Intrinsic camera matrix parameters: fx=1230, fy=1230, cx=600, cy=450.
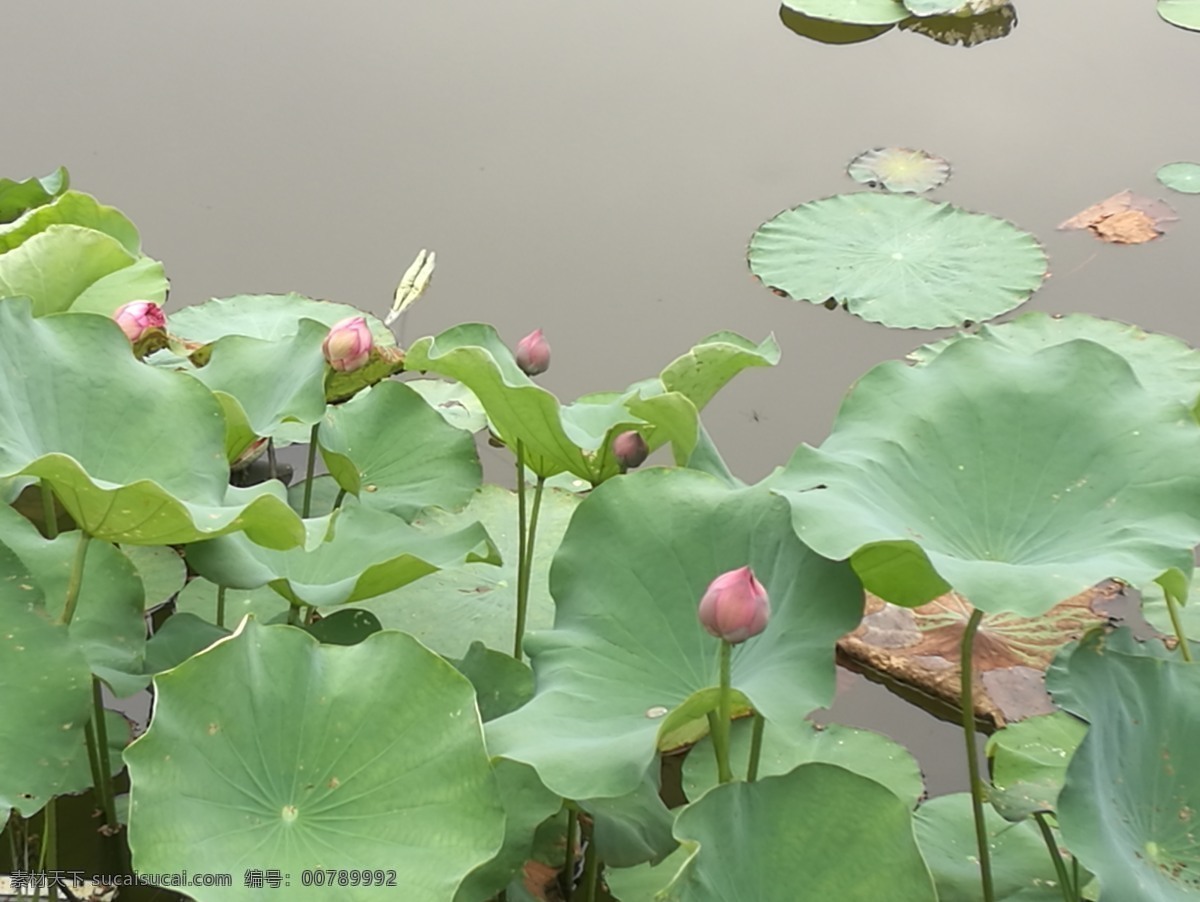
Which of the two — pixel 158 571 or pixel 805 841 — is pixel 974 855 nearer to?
pixel 805 841

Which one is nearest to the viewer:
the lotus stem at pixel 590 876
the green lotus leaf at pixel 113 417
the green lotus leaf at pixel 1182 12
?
the green lotus leaf at pixel 113 417

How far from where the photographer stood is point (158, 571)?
5.16 feet

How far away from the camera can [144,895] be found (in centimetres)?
122

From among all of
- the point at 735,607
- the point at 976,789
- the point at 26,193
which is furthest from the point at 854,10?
the point at 735,607

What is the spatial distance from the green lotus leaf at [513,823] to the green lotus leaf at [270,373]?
407mm

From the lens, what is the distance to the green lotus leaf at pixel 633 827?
1.07 metres

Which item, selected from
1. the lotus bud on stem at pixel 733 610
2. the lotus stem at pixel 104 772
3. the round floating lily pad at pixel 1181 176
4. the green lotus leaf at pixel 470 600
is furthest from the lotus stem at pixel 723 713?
the round floating lily pad at pixel 1181 176

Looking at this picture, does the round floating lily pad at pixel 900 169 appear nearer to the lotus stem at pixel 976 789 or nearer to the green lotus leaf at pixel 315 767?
the lotus stem at pixel 976 789

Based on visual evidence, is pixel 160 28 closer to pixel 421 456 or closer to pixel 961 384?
pixel 421 456

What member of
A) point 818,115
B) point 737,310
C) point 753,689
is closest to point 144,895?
point 753,689

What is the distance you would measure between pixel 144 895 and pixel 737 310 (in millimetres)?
1359

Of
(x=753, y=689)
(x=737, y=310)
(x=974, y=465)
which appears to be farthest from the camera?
(x=737, y=310)

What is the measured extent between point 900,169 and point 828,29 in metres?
0.67

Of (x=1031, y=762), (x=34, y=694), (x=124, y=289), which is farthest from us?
(x=124, y=289)
